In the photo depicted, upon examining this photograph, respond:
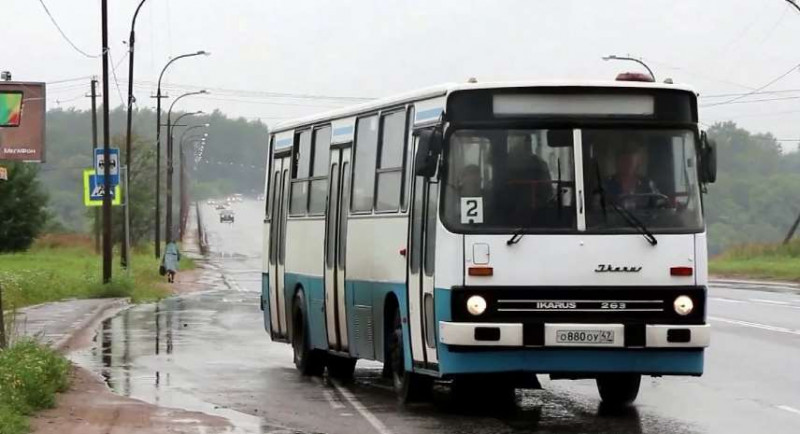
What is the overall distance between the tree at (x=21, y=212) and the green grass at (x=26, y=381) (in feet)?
219

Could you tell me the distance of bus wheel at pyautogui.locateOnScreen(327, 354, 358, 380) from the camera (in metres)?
18.1

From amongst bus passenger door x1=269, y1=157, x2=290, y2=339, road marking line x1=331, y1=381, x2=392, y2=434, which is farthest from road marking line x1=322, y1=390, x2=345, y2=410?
bus passenger door x1=269, y1=157, x2=290, y2=339

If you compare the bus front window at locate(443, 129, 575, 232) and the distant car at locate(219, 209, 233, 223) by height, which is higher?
the distant car at locate(219, 209, 233, 223)

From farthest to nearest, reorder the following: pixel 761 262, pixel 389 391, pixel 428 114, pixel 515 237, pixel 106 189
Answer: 1. pixel 761 262
2. pixel 106 189
3. pixel 389 391
4. pixel 428 114
5. pixel 515 237

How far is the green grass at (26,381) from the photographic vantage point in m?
12.6

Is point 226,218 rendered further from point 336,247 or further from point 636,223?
point 636,223

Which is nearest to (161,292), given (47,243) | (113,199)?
(113,199)

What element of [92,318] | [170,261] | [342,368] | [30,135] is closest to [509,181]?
[342,368]

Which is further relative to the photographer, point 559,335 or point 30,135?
point 30,135

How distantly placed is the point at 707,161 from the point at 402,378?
11.5ft

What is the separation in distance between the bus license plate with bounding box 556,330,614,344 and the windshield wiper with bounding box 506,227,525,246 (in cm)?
79

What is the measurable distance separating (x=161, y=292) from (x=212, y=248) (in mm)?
55569

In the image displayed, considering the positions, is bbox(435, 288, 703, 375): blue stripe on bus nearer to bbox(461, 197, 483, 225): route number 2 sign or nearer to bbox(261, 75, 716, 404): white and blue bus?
bbox(261, 75, 716, 404): white and blue bus

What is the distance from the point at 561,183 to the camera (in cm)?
1309
